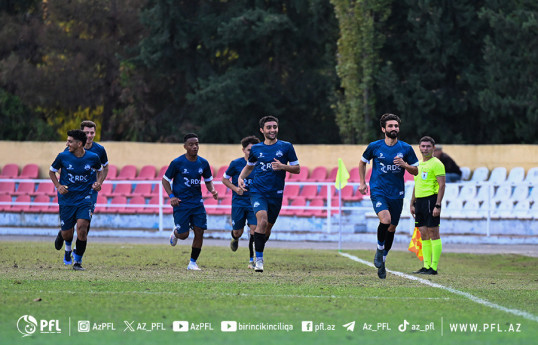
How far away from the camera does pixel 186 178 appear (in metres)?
15.2

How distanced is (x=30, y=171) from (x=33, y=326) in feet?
83.8

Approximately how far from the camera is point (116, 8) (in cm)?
4341

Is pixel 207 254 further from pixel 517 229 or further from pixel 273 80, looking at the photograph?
pixel 273 80

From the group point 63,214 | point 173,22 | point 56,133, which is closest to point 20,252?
point 63,214

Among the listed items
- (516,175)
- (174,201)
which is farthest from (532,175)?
(174,201)

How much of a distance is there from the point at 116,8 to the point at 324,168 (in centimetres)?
1643

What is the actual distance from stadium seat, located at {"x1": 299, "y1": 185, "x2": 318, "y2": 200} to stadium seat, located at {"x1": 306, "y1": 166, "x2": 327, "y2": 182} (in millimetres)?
1019

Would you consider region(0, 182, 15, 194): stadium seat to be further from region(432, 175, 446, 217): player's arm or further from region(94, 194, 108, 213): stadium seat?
region(432, 175, 446, 217): player's arm

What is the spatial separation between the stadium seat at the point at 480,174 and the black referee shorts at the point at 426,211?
545 inches

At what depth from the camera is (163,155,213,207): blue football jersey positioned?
15148mm

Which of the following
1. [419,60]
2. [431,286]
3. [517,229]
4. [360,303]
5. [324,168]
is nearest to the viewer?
[360,303]

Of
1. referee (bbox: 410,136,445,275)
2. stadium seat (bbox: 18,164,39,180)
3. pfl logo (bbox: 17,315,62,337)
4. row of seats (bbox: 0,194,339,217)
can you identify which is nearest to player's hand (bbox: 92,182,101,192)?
referee (bbox: 410,136,445,275)

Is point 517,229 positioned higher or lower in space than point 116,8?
lower

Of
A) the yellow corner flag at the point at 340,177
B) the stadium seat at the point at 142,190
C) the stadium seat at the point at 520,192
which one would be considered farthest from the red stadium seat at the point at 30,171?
the stadium seat at the point at 520,192
